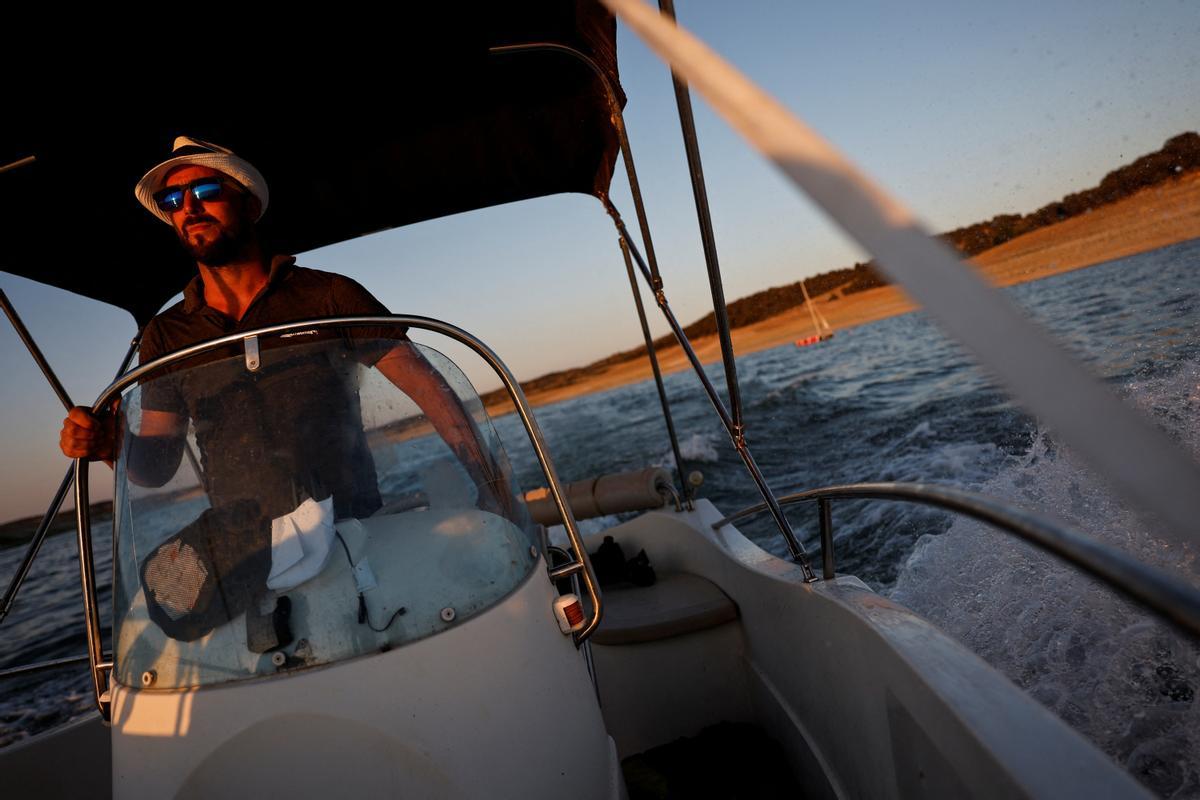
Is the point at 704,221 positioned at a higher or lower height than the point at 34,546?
higher

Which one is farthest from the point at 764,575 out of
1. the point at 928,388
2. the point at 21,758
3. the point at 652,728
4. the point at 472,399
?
the point at 928,388

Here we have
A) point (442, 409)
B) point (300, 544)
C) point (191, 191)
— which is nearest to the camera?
point (300, 544)

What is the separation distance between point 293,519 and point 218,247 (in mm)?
1145

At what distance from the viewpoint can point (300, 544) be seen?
1094 mm

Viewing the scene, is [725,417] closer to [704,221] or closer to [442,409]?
[704,221]

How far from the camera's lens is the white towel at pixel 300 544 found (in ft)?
3.54

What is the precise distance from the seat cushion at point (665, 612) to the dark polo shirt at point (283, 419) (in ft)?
5.38

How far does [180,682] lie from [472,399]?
30.7 inches

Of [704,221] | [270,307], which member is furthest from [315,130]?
[704,221]

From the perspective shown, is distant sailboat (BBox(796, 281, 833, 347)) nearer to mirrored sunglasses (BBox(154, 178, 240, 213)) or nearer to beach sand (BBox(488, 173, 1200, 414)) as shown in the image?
beach sand (BBox(488, 173, 1200, 414))

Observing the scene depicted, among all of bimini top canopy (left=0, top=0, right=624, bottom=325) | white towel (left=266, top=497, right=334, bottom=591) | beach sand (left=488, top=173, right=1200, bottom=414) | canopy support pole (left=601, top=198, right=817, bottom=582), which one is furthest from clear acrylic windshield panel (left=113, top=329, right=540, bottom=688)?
beach sand (left=488, top=173, right=1200, bottom=414)

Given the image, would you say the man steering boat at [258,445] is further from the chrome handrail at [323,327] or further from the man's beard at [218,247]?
the man's beard at [218,247]

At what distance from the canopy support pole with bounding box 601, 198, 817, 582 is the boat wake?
0.67m

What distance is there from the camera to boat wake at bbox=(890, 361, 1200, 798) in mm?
1534
